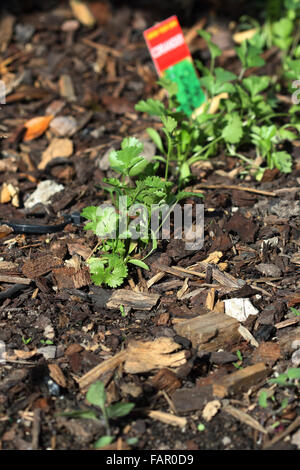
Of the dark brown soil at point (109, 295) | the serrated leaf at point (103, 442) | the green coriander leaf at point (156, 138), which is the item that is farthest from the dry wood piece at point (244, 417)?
the green coriander leaf at point (156, 138)

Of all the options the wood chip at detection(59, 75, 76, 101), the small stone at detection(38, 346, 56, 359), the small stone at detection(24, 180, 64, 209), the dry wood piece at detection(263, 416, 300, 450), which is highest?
the wood chip at detection(59, 75, 76, 101)

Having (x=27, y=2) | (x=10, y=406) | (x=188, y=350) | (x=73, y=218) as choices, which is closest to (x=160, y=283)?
(x=188, y=350)

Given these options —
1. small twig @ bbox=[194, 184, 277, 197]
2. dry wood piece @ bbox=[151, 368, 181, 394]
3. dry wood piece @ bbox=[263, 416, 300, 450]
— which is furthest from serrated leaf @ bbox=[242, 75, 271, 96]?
dry wood piece @ bbox=[263, 416, 300, 450]

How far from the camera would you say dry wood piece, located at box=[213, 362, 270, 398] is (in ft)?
7.63

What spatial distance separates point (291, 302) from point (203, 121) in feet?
4.35

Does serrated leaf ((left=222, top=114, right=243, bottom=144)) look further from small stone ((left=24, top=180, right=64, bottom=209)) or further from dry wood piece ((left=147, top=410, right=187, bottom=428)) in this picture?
dry wood piece ((left=147, top=410, right=187, bottom=428))

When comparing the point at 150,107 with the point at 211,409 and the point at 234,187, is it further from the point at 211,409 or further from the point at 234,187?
the point at 211,409

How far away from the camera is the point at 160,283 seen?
2.89 metres

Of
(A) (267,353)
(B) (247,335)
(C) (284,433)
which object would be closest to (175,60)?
(B) (247,335)

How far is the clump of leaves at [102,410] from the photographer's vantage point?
83.4 inches

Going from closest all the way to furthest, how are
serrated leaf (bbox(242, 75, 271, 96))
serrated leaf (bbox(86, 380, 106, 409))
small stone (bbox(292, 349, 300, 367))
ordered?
1. serrated leaf (bbox(86, 380, 106, 409))
2. small stone (bbox(292, 349, 300, 367))
3. serrated leaf (bbox(242, 75, 271, 96))

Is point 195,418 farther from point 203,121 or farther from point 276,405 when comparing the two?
point 203,121

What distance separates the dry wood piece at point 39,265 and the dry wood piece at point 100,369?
Answer: 67 cm

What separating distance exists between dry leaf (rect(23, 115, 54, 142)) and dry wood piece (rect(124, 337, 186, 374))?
209 cm
